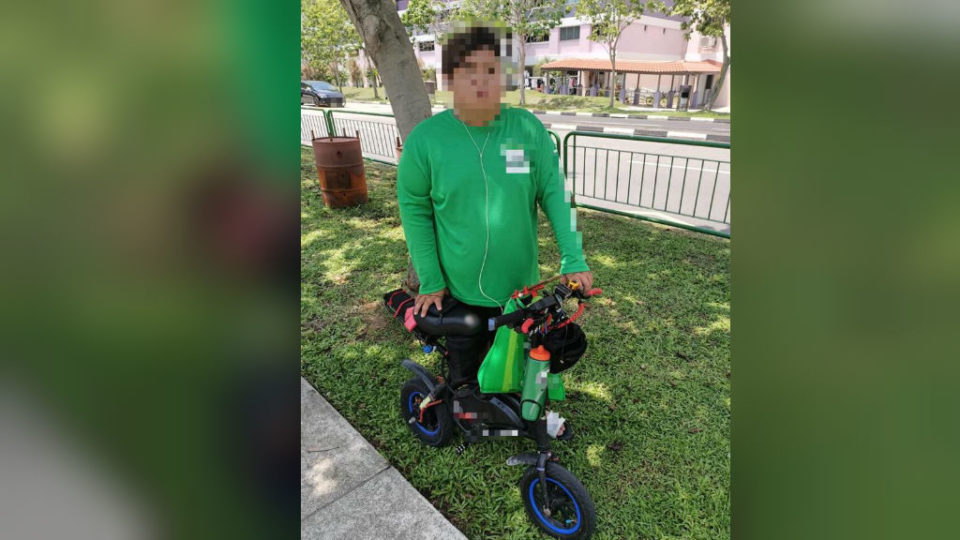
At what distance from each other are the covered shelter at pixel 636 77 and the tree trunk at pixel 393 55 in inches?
1335

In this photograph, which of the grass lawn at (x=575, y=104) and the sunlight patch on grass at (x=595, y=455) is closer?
the sunlight patch on grass at (x=595, y=455)

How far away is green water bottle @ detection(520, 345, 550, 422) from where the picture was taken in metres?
2.11

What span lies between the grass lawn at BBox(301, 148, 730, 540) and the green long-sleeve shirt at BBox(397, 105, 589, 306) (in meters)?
1.16

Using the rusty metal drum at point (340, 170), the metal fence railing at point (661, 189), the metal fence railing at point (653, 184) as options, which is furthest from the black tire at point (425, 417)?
the rusty metal drum at point (340, 170)

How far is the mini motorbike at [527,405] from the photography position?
78.2 inches

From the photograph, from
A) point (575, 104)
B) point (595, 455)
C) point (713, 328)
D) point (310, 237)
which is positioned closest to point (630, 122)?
point (575, 104)

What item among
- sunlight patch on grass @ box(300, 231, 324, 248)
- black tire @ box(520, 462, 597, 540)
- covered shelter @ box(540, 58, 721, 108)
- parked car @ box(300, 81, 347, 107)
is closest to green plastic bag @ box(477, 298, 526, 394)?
black tire @ box(520, 462, 597, 540)

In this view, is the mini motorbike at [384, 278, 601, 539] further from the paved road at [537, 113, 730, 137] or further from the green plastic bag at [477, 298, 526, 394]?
the paved road at [537, 113, 730, 137]

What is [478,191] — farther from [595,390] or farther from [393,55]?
[393,55]

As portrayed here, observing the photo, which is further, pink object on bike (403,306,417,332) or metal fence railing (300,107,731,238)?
metal fence railing (300,107,731,238)
